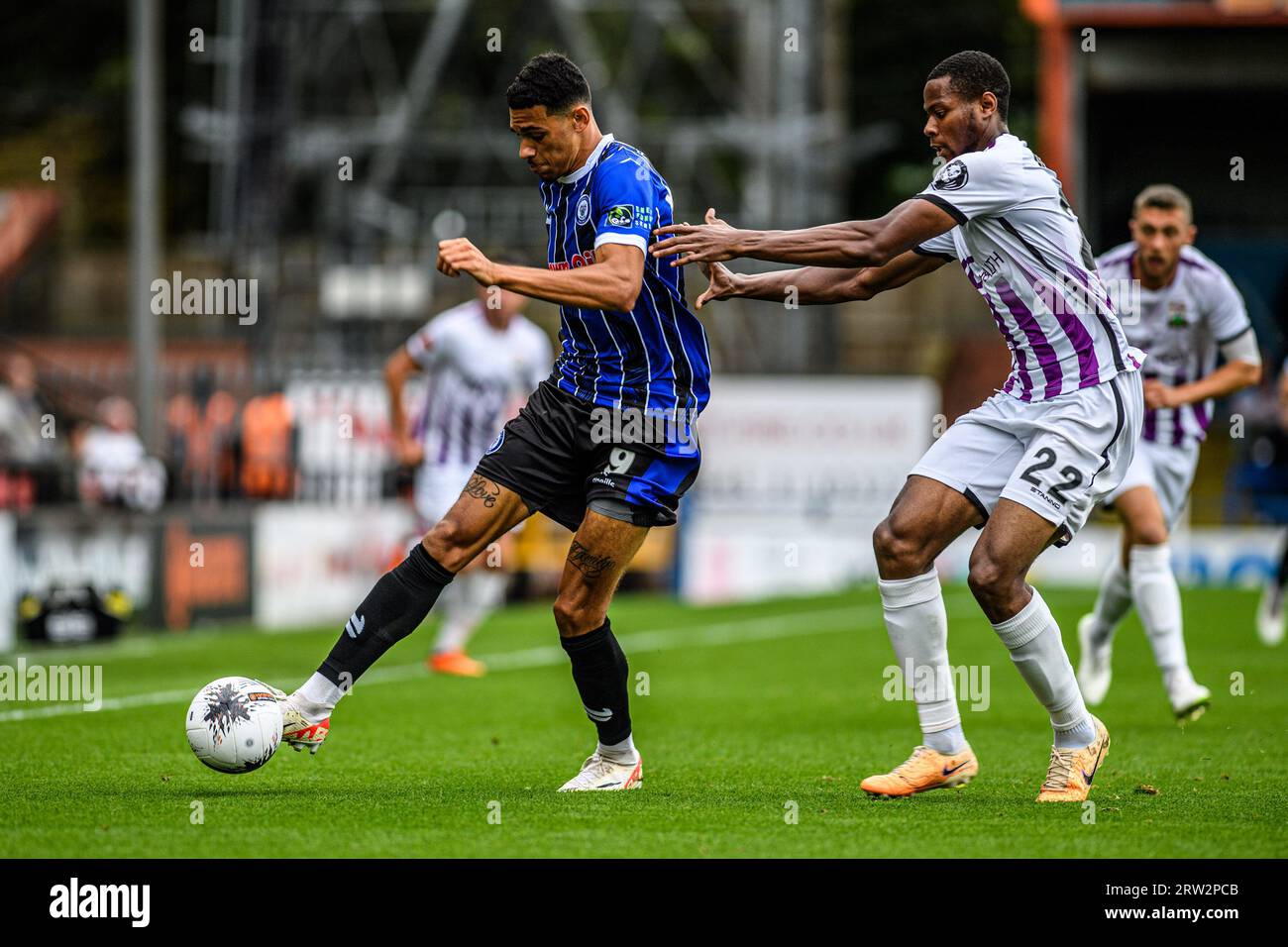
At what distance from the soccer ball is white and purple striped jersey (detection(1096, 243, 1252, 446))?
16.4 feet

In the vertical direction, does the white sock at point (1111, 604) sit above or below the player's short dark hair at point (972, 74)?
below

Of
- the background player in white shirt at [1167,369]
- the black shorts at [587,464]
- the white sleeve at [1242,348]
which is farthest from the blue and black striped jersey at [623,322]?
the white sleeve at [1242,348]

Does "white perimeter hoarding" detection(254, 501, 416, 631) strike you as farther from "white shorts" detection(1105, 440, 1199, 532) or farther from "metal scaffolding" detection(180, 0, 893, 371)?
"white shorts" detection(1105, 440, 1199, 532)

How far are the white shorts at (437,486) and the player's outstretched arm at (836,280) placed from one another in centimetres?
574

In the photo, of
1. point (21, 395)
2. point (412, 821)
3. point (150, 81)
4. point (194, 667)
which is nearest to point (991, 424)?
point (412, 821)

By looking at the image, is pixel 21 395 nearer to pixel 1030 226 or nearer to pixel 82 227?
pixel 1030 226

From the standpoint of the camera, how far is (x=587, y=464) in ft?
23.2

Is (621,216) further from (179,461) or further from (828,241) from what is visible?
(179,461)

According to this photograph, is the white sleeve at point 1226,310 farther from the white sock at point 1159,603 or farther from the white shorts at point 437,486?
the white shorts at point 437,486

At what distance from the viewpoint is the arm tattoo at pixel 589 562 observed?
6.96m

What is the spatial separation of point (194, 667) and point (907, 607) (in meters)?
7.37

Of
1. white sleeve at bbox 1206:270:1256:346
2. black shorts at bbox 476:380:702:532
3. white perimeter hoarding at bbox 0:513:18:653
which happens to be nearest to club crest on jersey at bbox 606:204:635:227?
black shorts at bbox 476:380:702:532

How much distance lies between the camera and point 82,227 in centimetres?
4100

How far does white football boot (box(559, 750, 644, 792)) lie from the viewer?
7105 mm
